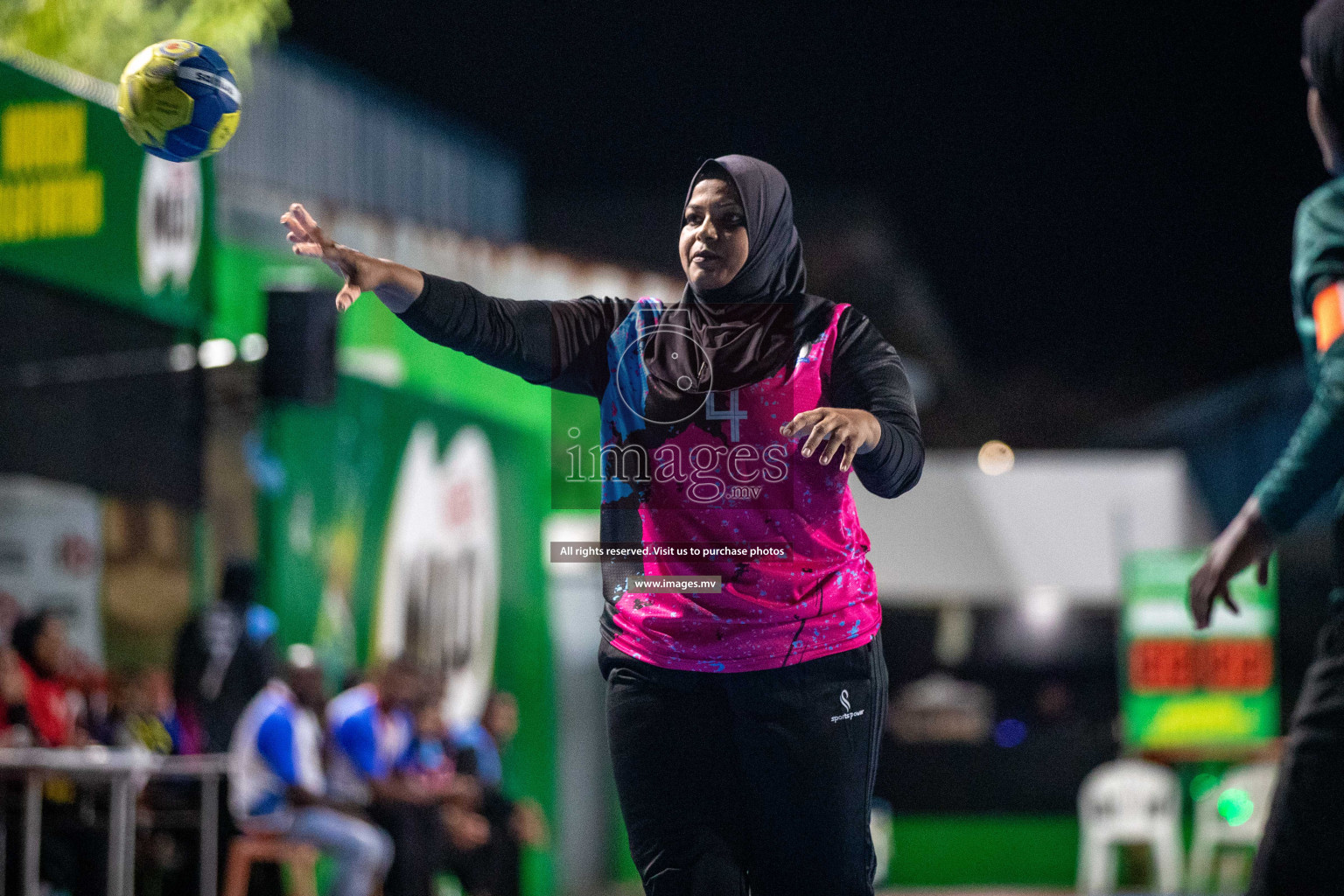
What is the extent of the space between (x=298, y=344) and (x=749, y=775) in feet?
15.1

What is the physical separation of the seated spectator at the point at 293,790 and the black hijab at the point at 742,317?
4.80 meters

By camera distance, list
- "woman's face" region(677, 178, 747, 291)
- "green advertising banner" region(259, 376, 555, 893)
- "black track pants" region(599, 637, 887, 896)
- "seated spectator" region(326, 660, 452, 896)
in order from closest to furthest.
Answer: "black track pants" region(599, 637, 887, 896) < "woman's face" region(677, 178, 747, 291) < "seated spectator" region(326, 660, 452, 896) < "green advertising banner" region(259, 376, 555, 893)

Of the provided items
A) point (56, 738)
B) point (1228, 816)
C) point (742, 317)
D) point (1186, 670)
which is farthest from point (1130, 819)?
point (742, 317)

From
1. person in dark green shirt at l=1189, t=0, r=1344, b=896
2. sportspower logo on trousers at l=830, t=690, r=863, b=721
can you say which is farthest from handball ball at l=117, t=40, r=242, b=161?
person in dark green shirt at l=1189, t=0, r=1344, b=896

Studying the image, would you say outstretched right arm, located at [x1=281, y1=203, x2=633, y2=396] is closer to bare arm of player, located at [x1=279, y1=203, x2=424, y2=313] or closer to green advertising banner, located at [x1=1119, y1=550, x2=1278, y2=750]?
bare arm of player, located at [x1=279, y1=203, x2=424, y2=313]

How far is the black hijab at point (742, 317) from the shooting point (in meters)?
2.54

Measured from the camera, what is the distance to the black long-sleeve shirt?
2447 mm

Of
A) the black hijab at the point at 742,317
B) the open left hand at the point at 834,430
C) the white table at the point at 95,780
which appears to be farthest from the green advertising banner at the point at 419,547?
the open left hand at the point at 834,430

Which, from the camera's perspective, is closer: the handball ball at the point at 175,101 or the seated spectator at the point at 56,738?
the handball ball at the point at 175,101

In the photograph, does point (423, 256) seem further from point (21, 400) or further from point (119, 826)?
point (119, 826)

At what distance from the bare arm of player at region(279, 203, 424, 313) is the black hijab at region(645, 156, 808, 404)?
0.42m

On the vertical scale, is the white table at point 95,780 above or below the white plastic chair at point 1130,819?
above

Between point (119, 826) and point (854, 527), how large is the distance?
4098 mm

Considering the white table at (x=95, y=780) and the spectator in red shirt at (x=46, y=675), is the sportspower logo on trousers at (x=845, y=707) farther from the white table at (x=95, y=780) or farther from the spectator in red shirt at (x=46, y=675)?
the spectator in red shirt at (x=46, y=675)
